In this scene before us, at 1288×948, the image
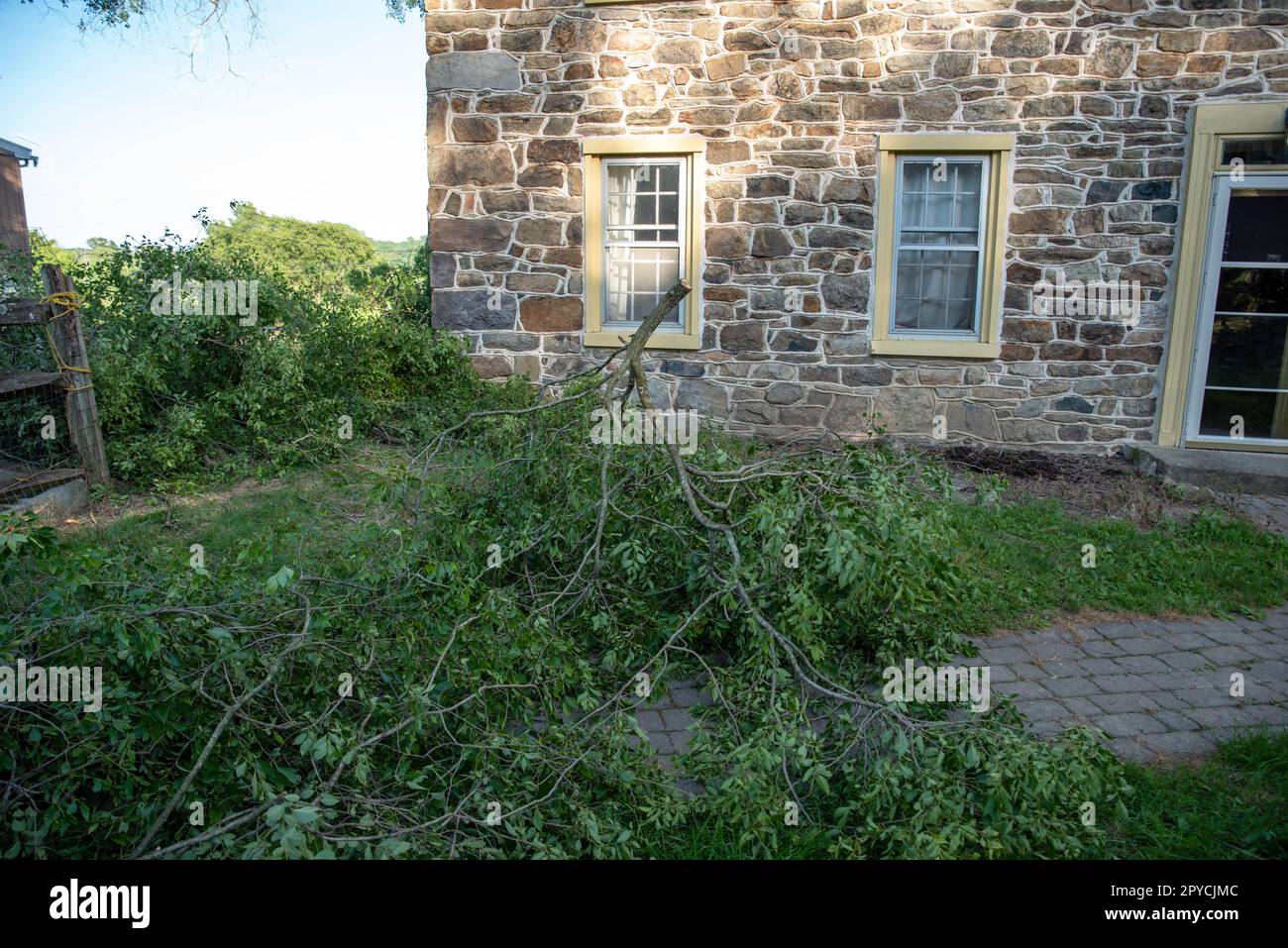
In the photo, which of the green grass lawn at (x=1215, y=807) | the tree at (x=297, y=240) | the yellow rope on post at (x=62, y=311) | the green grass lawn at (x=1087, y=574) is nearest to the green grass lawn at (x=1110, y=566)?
the green grass lawn at (x=1087, y=574)

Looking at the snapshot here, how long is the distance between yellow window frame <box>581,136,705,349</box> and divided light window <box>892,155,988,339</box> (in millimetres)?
1917

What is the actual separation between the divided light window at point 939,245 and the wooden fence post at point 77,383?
713cm

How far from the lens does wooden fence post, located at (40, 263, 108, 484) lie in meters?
6.93

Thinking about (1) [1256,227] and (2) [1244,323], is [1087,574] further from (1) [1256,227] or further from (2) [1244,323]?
(1) [1256,227]

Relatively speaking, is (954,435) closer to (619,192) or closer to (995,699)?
(619,192)

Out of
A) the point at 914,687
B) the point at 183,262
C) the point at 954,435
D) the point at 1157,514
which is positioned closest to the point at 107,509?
the point at 183,262

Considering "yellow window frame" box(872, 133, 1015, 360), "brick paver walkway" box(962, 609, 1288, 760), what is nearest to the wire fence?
"brick paver walkway" box(962, 609, 1288, 760)

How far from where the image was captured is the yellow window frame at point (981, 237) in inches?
325

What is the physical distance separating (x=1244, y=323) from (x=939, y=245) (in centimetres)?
282

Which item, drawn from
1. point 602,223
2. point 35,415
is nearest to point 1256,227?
point 602,223

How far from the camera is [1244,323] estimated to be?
817cm

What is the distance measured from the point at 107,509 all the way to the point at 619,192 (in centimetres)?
538

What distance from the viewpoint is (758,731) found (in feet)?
10.9

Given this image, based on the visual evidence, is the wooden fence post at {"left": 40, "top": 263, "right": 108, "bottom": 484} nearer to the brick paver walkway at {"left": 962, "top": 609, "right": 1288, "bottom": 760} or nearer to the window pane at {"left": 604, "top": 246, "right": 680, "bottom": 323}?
the window pane at {"left": 604, "top": 246, "right": 680, "bottom": 323}
